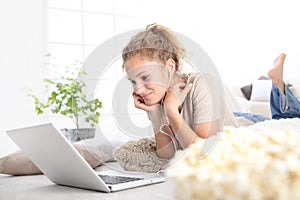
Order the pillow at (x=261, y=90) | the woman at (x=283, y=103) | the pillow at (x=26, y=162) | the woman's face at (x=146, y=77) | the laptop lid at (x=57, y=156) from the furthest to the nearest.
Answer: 1. the pillow at (x=261, y=90)
2. the woman at (x=283, y=103)
3. the pillow at (x=26, y=162)
4. the woman's face at (x=146, y=77)
5. the laptop lid at (x=57, y=156)

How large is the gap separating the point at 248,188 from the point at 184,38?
31.6 inches

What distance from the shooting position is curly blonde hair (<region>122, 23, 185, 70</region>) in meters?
0.92

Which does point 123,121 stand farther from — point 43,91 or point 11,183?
point 43,91

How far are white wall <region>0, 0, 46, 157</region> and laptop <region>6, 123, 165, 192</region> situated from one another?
2.07 metres

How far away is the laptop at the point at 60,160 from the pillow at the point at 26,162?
0.30 meters

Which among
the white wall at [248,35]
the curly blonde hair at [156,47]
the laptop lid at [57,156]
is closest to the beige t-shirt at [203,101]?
the curly blonde hair at [156,47]

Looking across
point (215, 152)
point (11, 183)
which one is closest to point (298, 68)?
point (11, 183)

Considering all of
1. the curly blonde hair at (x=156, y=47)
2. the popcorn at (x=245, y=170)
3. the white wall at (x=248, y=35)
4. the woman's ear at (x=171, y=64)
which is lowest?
the popcorn at (x=245, y=170)

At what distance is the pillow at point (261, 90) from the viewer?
3176mm

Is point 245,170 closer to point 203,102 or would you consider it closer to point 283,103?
point 203,102

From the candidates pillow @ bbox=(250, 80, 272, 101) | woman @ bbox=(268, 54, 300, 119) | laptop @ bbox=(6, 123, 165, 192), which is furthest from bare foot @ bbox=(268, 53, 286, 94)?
pillow @ bbox=(250, 80, 272, 101)

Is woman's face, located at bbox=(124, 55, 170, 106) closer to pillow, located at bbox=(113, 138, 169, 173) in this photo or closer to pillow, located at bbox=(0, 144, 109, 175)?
pillow, located at bbox=(113, 138, 169, 173)

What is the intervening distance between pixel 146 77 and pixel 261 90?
2.51m

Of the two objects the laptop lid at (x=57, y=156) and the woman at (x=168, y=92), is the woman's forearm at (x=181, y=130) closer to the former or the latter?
the woman at (x=168, y=92)
